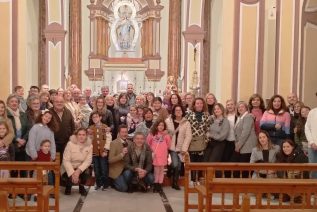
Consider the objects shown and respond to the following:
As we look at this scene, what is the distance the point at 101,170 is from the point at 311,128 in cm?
338

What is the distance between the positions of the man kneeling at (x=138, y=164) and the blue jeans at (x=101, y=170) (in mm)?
377

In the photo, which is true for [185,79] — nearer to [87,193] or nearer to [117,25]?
[117,25]

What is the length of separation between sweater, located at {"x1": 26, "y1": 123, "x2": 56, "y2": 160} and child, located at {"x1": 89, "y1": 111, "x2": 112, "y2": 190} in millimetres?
967

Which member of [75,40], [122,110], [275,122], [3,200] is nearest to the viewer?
[3,200]

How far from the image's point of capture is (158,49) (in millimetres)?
21109

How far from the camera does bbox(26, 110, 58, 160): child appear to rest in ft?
27.0

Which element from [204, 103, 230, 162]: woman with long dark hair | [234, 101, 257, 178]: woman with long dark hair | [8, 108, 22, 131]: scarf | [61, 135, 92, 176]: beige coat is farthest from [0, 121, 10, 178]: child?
[234, 101, 257, 178]: woman with long dark hair

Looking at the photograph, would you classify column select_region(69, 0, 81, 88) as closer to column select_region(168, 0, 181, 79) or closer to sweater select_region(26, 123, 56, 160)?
column select_region(168, 0, 181, 79)

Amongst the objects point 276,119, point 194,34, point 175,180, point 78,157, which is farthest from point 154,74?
point 78,157

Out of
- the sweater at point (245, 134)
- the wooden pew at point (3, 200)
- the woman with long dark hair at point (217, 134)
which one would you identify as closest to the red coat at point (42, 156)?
the woman with long dark hair at point (217, 134)

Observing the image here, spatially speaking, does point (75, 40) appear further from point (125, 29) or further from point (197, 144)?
point (197, 144)

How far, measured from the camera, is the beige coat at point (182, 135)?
9055 mm

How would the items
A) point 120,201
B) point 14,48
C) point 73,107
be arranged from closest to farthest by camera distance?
point 120,201, point 73,107, point 14,48

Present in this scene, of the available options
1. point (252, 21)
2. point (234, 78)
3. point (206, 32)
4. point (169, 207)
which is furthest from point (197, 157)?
point (206, 32)
